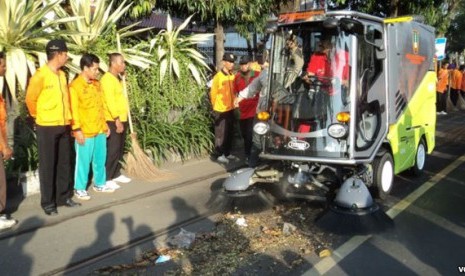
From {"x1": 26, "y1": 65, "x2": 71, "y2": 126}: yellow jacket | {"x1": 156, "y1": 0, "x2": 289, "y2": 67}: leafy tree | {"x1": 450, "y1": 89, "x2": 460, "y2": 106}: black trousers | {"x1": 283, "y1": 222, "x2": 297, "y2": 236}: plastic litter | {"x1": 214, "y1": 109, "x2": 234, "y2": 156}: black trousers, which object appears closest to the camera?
{"x1": 283, "y1": 222, "x2": 297, "y2": 236}: plastic litter

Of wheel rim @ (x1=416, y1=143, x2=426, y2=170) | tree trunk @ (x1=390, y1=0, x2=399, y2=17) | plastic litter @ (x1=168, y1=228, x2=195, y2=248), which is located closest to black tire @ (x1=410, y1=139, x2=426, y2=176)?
wheel rim @ (x1=416, y1=143, x2=426, y2=170)

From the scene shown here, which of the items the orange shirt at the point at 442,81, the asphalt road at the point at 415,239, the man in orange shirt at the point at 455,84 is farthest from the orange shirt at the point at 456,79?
the asphalt road at the point at 415,239

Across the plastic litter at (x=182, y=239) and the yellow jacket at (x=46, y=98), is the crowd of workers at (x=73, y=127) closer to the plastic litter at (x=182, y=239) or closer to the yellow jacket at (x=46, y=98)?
the yellow jacket at (x=46, y=98)

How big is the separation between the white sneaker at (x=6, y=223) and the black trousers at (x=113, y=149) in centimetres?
194

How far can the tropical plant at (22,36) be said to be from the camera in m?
6.73

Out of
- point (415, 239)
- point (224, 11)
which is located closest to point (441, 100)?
point (224, 11)

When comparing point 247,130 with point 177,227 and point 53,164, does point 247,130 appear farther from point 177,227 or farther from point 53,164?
point 53,164

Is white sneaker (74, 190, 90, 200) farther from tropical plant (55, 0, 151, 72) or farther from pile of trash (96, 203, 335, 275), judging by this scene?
tropical plant (55, 0, 151, 72)

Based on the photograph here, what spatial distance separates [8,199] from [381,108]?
4.95 meters

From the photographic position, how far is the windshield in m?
5.79

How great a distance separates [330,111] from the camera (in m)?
5.80

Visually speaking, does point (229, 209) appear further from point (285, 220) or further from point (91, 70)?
point (91, 70)

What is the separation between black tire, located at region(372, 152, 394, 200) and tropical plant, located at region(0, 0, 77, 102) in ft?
15.7

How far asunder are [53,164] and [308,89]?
3.14m
